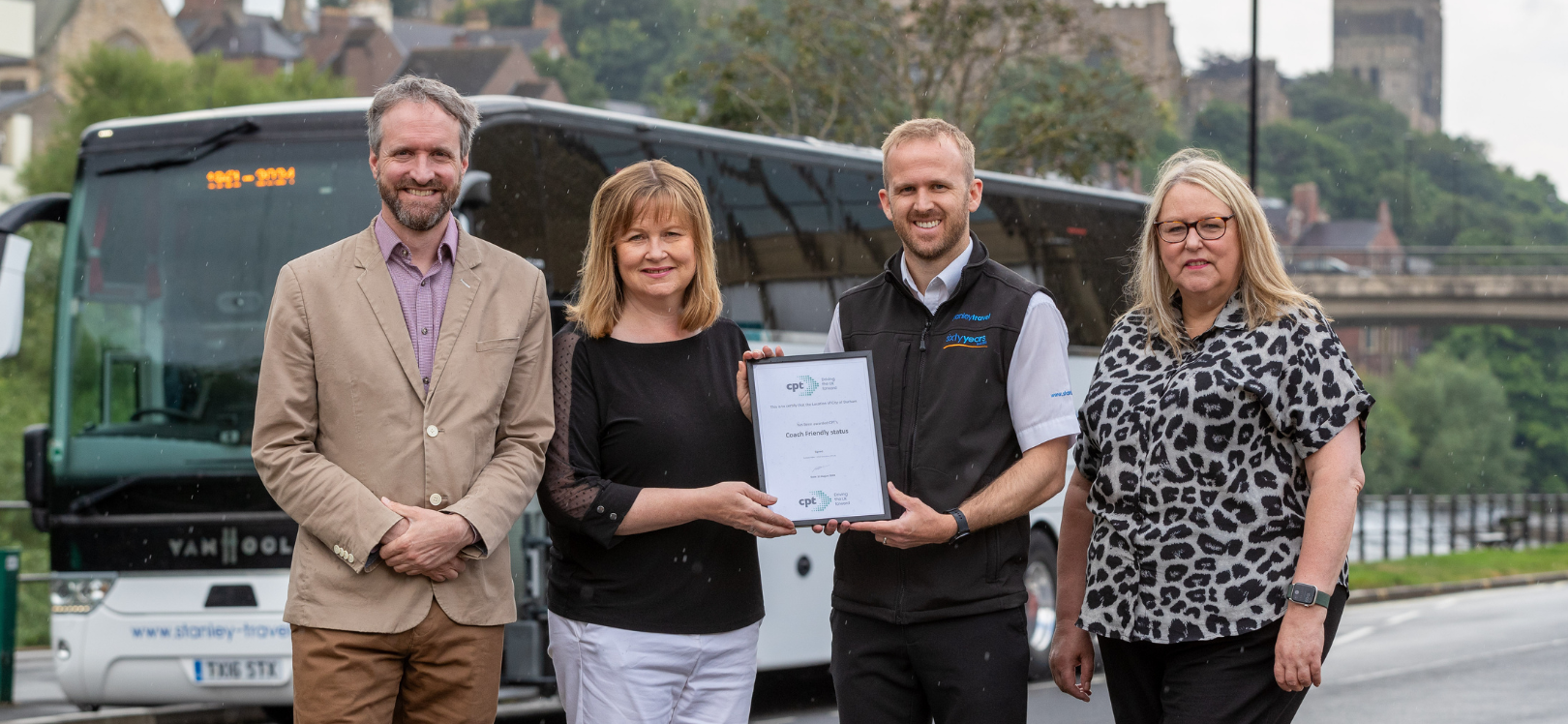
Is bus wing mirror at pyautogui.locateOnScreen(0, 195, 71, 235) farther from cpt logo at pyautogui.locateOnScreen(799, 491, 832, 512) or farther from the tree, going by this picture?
the tree

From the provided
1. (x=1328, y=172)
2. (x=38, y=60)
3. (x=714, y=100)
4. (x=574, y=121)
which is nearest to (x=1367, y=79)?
(x=1328, y=172)

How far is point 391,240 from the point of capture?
12.6ft

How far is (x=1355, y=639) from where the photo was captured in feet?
48.9

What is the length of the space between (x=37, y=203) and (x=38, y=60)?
67.9 m

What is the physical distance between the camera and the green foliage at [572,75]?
92.9 metres

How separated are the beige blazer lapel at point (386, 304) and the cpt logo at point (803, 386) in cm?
88

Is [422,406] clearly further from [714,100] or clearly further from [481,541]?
[714,100]

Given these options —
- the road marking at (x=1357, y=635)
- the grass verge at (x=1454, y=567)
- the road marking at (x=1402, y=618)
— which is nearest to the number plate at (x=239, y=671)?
the road marking at (x=1357, y=635)

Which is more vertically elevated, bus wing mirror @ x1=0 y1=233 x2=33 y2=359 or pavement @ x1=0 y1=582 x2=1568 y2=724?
bus wing mirror @ x1=0 y1=233 x2=33 y2=359

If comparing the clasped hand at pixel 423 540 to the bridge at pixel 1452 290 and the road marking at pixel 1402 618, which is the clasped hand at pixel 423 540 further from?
the bridge at pixel 1452 290

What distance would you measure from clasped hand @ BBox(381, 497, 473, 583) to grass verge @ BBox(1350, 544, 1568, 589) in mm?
19318

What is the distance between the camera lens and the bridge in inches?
2571

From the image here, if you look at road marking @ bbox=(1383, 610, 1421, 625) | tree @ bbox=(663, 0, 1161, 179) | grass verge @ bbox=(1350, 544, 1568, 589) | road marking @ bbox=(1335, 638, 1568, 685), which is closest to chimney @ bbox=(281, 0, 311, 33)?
tree @ bbox=(663, 0, 1161, 179)

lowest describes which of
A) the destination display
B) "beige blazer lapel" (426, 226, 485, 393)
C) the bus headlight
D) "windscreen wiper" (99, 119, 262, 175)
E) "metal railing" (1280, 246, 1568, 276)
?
the bus headlight
